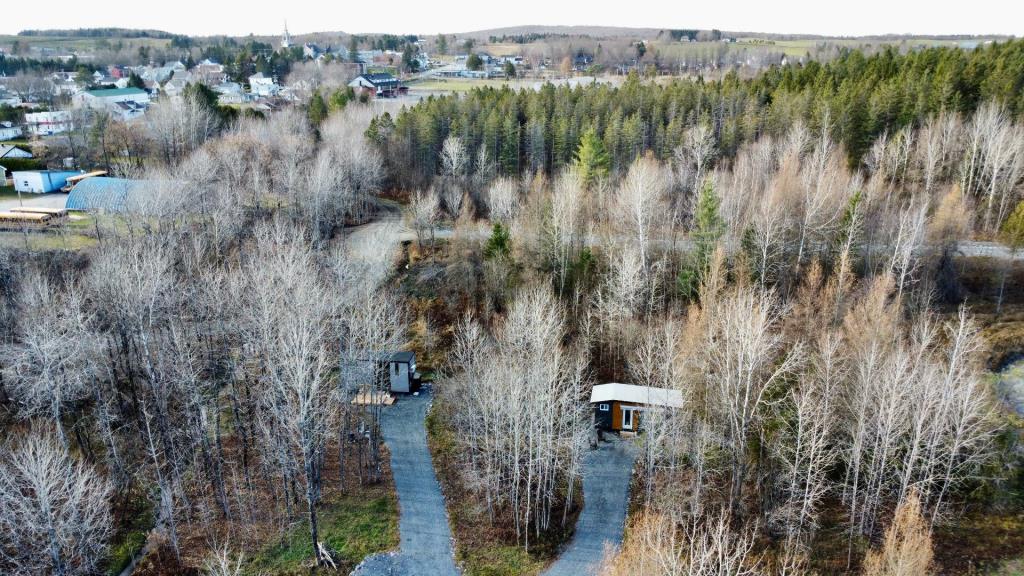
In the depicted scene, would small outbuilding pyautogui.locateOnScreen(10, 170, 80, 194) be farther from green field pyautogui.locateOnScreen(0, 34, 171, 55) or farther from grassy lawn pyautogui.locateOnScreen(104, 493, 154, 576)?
green field pyautogui.locateOnScreen(0, 34, 171, 55)

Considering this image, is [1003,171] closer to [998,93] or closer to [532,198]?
[998,93]

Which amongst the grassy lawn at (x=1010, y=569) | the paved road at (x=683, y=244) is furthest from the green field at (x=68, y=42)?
the grassy lawn at (x=1010, y=569)

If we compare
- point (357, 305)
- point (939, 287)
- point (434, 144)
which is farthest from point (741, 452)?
point (434, 144)

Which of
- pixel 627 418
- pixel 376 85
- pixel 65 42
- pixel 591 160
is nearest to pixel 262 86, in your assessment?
pixel 376 85

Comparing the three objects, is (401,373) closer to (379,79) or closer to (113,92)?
(113,92)

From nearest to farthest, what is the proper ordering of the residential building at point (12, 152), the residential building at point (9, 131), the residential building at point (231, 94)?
1. the residential building at point (12, 152)
2. the residential building at point (9, 131)
3. the residential building at point (231, 94)

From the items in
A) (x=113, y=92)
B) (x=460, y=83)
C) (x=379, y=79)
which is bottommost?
(x=113, y=92)

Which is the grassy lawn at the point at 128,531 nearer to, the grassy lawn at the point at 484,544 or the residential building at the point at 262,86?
Result: the grassy lawn at the point at 484,544
